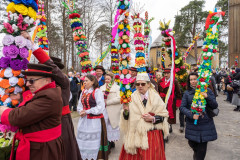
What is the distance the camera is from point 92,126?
3912 millimetres

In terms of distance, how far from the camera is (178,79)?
6047mm

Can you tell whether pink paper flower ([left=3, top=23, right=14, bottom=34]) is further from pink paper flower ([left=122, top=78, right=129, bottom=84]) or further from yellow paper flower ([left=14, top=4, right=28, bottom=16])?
pink paper flower ([left=122, top=78, right=129, bottom=84])

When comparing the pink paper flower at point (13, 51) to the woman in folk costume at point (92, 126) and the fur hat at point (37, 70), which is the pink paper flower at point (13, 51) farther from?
the woman in folk costume at point (92, 126)

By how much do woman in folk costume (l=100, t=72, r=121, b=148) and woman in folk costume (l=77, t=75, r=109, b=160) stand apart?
1.63 feet

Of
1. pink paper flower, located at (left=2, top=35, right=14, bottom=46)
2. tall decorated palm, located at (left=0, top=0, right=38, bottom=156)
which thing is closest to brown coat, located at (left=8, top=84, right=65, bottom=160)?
tall decorated palm, located at (left=0, top=0, right=38, bottom=156)

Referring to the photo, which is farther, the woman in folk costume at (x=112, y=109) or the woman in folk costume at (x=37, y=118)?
the woman in folk costume at (x=112, y=109)

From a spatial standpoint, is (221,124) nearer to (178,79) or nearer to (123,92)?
(178,79)

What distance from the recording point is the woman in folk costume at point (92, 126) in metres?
3.86

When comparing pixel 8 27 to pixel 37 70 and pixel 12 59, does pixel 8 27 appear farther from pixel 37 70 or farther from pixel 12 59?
pixel 37 70

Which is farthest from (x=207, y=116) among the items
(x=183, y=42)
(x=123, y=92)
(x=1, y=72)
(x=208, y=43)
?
(x=183, y=42)

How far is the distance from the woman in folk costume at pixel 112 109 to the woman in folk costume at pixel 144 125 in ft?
4.64

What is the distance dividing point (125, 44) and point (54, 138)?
188 cm

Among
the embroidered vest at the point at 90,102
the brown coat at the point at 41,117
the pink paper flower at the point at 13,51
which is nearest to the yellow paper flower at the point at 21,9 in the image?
the pink paper flower at the point at 13,51

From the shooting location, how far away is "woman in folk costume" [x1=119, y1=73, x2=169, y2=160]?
9.58 ft
